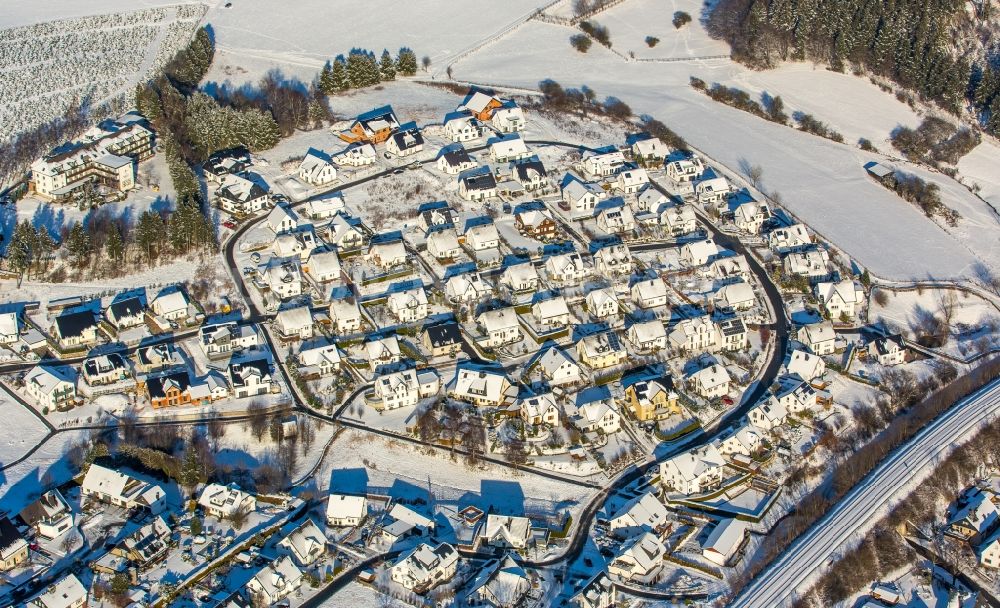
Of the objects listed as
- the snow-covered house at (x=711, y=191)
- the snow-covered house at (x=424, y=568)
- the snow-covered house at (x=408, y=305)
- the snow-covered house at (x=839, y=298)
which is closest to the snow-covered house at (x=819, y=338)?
the snow-covered house at (x=839, y=298)

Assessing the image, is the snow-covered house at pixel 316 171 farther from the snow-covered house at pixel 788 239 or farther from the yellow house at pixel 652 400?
the snow-covered house at pixel 788 239

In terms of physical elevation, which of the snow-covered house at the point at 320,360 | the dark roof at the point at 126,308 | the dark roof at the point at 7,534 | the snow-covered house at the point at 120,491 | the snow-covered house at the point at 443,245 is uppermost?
the snow-covered house at the point at 443,245

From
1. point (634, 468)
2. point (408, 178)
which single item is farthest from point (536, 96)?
point (634, 468)

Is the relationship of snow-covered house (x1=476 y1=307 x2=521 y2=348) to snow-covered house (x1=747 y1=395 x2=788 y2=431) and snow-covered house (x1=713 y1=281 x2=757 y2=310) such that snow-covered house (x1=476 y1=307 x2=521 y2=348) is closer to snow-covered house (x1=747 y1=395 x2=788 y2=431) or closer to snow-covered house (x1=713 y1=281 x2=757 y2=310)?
snow-covered house (x1=713 y1=281 x2=757 y2=310)

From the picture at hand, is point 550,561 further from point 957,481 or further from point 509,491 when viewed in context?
point 957,481

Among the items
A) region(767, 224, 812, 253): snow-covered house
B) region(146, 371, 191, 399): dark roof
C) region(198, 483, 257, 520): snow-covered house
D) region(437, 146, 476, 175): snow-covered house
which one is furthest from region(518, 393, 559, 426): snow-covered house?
region(437, 146, 476, 175): snow-covered house

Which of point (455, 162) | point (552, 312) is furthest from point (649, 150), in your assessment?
point (552, 312)

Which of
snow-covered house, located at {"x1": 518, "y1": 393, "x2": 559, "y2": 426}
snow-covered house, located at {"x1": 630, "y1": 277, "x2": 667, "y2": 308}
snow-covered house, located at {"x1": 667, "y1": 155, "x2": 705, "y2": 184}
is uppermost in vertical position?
snow-covered house, located at {"x1": 667, "y1": 155, "x2": 705, "y2": 184}

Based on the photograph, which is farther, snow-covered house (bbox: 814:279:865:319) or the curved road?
snow-covered house (bbox: 814:279:865:319)
